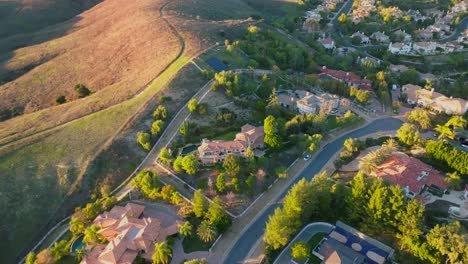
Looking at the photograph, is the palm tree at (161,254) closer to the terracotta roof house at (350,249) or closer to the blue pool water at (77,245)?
the blue pool water at (77,245)

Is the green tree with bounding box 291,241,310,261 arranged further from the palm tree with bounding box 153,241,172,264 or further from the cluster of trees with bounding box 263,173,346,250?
the palm tree with bounding box 153,241,172,264

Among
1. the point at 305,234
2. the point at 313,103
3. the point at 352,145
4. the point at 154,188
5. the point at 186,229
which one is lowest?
the point at 305,234

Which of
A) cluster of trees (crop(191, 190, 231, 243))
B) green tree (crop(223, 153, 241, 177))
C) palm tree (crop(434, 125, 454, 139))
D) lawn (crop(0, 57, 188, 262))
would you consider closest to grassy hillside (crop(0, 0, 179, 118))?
lawn (crop(0, 57, 188, 262))

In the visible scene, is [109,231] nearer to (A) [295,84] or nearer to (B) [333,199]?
(B) [333,199]

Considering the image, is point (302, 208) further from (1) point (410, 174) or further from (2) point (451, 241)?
(1) point (410, 174)

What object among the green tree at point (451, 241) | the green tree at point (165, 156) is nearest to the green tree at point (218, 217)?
the green tree at point (165, 156)

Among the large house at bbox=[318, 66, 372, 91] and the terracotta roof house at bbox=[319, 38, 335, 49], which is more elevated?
the large house at bbox=[318, 66, 372, 91]

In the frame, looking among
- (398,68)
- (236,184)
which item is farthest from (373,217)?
(398,68)
